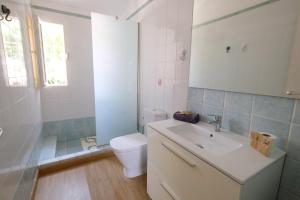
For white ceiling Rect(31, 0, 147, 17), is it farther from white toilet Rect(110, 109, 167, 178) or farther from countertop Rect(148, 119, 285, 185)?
countertop Rect(148, 119, 285, 185)

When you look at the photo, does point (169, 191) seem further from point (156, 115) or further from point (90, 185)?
point (90, 185)

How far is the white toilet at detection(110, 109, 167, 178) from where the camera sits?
1668 mm

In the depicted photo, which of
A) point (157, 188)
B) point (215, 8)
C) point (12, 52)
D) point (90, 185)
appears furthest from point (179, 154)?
point (12, 52)

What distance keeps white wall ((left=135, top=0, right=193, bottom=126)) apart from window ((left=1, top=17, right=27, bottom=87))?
1.40 meters

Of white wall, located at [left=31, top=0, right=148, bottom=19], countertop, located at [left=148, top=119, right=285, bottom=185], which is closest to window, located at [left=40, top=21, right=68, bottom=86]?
white wall, located at [left=31, top=0, right=148, bottom=19]

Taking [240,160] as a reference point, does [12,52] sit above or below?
A: above

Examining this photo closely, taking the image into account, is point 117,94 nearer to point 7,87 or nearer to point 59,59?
point 59,59

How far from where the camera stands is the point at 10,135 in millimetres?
997

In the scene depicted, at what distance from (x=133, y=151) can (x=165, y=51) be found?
1.23 meters

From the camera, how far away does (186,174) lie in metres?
0.92

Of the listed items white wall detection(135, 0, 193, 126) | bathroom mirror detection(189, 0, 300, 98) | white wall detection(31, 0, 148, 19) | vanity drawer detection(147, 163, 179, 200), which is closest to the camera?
bathroom mirror detection(189, 0, 300, 98)

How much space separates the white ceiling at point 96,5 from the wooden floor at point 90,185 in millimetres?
2387

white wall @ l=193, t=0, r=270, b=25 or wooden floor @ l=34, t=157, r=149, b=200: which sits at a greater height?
white wall @ l=193, t=0, r=270, b=25

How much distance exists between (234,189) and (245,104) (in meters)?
0.61
